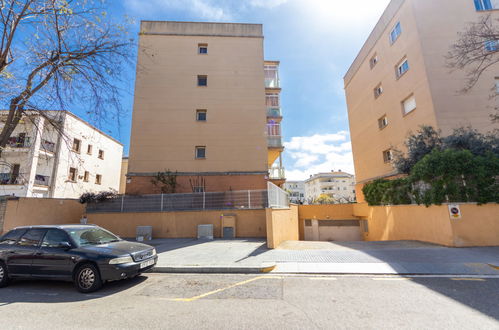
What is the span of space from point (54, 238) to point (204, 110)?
1296 centimetres

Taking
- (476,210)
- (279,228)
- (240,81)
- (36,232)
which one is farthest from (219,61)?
(476,210)

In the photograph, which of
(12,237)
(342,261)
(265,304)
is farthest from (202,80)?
(265,304)

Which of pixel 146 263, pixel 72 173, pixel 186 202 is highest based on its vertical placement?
pixel 72 173

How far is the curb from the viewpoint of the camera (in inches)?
231

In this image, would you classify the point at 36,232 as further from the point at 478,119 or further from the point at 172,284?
the point at 478,119

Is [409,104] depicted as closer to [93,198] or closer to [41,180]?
[93,198]

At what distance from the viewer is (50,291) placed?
4812mm

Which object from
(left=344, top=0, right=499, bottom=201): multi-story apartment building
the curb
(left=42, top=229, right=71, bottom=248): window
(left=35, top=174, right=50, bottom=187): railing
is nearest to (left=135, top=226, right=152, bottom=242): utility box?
the curb

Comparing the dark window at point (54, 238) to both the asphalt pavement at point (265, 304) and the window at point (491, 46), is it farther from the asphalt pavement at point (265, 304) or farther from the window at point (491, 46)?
the window at point (491, 46)

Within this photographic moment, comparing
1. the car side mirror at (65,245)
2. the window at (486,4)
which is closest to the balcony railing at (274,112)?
the window at (486,4)

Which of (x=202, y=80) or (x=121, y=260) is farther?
(x=202, y=80)

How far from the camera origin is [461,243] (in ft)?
23.8

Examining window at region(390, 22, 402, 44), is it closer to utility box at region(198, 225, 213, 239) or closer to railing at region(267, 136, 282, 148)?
railing at region(267, 136, 282, 148)

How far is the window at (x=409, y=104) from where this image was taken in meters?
13.5
